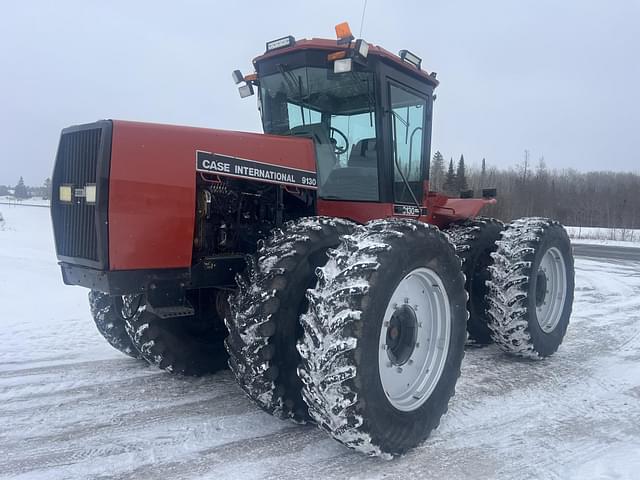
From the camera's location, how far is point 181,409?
3.89 metres

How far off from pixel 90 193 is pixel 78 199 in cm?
22

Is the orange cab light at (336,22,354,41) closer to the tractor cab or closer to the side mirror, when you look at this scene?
the tractor cab

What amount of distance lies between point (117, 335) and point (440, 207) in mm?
3628

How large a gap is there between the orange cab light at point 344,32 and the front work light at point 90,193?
2.22 meters

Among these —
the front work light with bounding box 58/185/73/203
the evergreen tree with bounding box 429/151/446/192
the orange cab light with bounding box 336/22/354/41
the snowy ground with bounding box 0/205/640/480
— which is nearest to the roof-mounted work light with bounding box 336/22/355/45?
the orange cab light with bounding box 336/22/354/41

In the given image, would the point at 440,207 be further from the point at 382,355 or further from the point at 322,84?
the point at 382,355

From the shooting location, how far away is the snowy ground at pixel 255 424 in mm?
3076

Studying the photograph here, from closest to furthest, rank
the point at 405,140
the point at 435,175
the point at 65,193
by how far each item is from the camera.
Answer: the point at 65,193
the point at 405,140
the point at 435,175

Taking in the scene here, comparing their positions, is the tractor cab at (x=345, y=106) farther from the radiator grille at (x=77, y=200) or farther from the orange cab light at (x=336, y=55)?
the radiator grille at (x=77, y=200)

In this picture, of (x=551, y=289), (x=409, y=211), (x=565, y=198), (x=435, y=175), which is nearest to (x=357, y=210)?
(x=409, y=211)

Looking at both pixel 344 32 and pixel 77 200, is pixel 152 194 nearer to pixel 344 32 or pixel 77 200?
pixel 77 200

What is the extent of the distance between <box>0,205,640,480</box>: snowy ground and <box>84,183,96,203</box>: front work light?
5.02ft

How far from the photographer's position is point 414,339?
11.8ft

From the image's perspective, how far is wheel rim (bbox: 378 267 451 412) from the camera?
3418 mm
